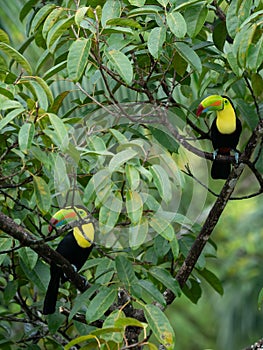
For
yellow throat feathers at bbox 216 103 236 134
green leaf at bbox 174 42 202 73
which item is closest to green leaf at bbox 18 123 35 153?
green leaf at bbox 174 42 202 73

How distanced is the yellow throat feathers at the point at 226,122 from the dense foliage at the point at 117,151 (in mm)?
148

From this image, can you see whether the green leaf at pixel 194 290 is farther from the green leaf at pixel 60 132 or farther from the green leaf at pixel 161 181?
the green leaf at pixel 60 132

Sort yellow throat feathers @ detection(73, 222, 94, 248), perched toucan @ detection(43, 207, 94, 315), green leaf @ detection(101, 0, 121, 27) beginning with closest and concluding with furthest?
green leaf @ detection(101, 0, 121, 27)
perched toucan @ detection(43, 207, 94, 315)
yellow throat feathers @ detection(73, 222, 94, 248)

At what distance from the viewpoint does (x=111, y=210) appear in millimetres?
1770

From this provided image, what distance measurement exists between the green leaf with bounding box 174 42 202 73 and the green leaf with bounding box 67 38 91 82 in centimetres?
33

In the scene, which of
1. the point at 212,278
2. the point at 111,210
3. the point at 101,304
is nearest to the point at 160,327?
the point at 101,304

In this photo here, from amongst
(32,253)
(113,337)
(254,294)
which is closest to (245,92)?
(32,253)

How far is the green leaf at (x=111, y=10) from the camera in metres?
1.83

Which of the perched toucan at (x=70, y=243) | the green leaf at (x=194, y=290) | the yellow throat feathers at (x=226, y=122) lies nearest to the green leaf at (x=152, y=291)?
the perched toucan at (x=70, y=243)

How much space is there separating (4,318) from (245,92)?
1.12 meters

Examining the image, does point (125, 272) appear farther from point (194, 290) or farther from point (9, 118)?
point (194, 290)

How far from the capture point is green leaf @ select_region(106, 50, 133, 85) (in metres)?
1.76

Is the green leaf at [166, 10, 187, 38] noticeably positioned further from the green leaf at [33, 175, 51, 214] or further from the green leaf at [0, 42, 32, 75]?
the green leaf at [33, 175, 51, 214]

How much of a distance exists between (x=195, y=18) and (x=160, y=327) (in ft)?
2.68
